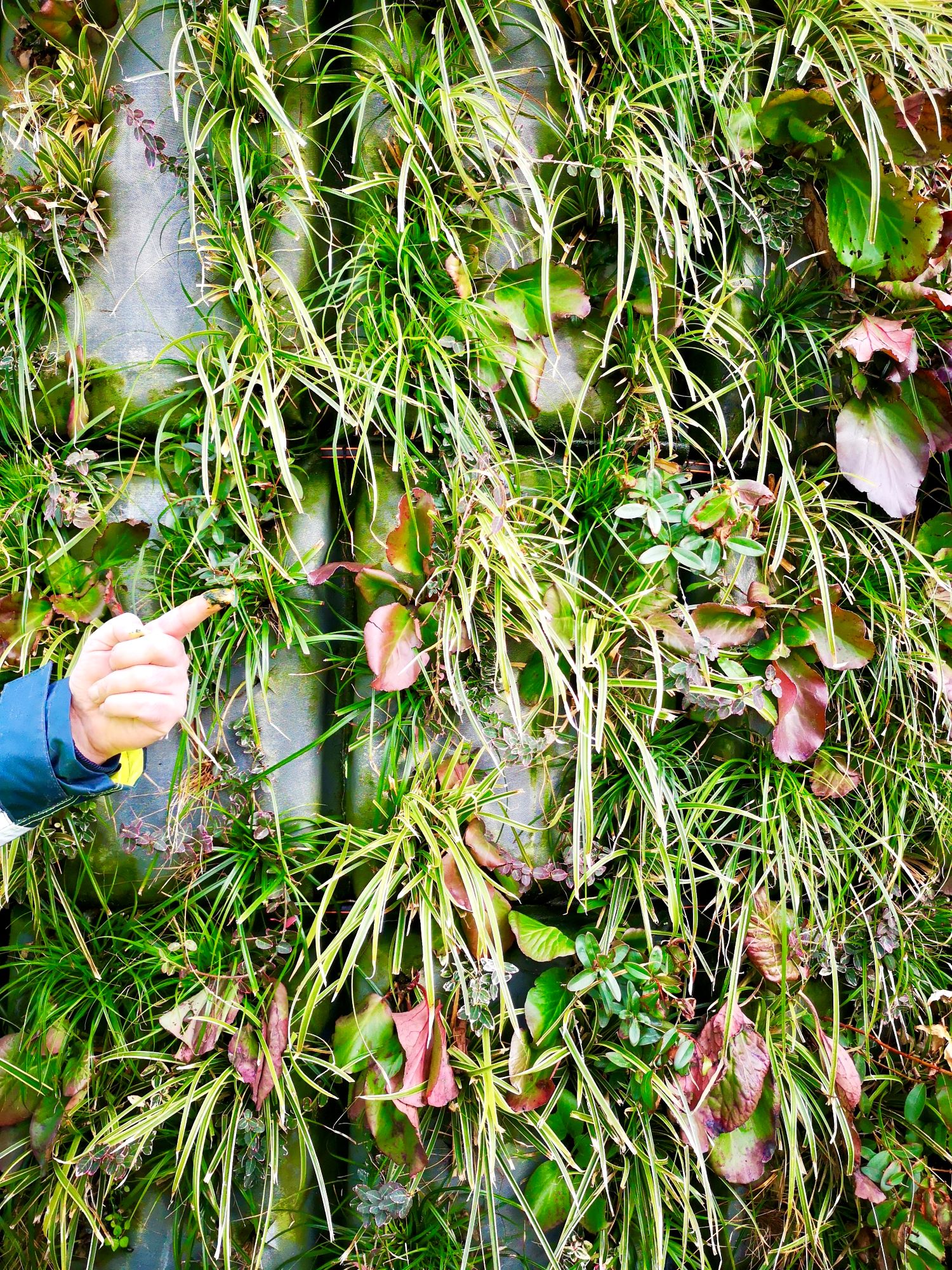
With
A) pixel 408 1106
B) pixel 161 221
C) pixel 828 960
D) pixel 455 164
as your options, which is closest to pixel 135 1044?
pixel 408 1106

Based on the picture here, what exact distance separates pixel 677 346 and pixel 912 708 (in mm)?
662

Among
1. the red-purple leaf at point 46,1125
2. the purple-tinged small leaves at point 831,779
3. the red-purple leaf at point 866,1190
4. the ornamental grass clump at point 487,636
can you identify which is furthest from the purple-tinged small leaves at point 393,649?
the red-purple leaf at point 866,1190

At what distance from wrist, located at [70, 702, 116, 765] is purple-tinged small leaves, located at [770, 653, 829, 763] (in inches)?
35.2

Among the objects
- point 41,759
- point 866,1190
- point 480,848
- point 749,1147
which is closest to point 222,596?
point 41,759

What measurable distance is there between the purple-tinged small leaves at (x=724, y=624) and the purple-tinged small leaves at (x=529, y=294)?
0.47m

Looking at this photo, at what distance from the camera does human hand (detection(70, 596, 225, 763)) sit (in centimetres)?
81

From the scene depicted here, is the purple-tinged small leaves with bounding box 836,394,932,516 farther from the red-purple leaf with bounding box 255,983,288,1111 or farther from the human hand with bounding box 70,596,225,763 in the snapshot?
the red-purple leaf with bounding box 255,983,288,1111

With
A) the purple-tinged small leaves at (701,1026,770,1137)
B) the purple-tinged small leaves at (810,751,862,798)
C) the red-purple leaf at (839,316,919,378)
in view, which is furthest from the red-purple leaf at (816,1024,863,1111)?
the red-purple leaf at (839,316,919,378)

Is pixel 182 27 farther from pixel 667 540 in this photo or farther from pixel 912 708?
pixel 912 708

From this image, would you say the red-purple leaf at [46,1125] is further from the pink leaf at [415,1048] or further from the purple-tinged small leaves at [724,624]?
the purple-tinged small leaves at [724,624]

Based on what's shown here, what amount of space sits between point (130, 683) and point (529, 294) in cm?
80

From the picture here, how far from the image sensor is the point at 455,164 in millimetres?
1160

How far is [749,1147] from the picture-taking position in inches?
46.6

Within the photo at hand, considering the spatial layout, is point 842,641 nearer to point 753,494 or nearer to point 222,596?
point 753,494
